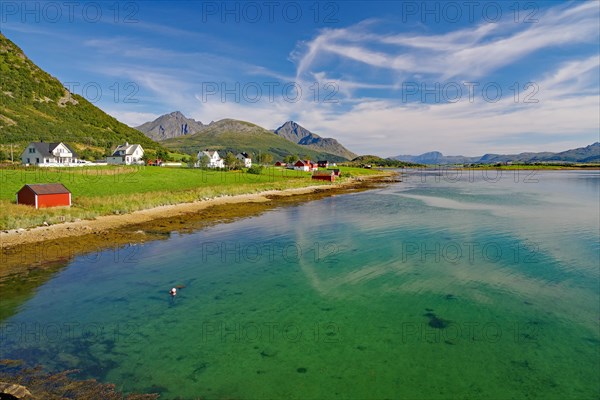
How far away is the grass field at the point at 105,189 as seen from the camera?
115 ft

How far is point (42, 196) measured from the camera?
122ft

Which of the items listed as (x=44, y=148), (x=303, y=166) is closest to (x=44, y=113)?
(x=44, y=148)

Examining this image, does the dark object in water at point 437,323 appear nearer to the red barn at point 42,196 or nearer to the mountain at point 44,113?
the red barn at point 42,196

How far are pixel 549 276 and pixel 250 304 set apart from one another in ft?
65.7

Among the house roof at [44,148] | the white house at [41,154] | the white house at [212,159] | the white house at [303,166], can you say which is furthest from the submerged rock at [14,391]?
the white house at [303,166]

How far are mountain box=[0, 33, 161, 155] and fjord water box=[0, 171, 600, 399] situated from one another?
111 meters

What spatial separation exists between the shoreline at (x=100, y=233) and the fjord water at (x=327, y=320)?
260cm

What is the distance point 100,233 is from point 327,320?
26972 mm

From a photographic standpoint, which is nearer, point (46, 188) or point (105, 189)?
point (46, 188)

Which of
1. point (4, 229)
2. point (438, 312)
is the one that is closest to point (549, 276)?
point (438, 312)

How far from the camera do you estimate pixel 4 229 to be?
1192 inches

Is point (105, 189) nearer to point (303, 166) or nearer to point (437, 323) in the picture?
point (437, 323)

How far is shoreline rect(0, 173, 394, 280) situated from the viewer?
24969 mm

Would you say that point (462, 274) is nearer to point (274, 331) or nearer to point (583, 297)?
point (583, 297)
